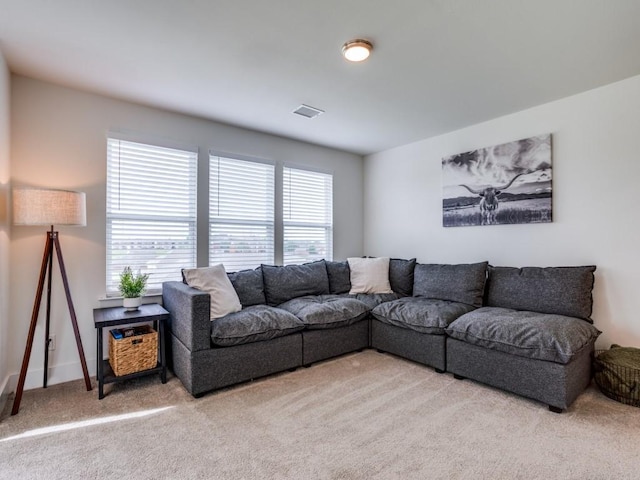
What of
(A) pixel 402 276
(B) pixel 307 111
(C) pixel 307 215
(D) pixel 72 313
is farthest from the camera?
(C) pixel 307 215

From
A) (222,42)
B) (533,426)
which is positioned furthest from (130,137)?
(533,426)

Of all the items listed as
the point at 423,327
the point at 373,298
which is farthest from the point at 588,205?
the point at 373,298

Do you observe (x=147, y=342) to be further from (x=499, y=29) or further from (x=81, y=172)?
(x=499, y=29)

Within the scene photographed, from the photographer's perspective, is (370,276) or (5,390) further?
(370,276)

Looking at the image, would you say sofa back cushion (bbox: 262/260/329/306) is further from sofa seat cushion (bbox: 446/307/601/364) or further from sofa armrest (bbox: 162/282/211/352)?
sofa seat cushion (bbox: 446/307/601/364)

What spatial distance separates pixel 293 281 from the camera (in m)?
3.72

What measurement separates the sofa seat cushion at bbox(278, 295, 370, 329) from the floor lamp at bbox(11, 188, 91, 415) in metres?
1.74

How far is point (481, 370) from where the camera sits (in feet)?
8.60

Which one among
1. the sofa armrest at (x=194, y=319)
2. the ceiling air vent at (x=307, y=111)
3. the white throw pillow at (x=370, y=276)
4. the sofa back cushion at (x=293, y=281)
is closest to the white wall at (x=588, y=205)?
the white throw pillow at (x=370, y=276)

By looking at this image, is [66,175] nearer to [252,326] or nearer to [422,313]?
[252,326]

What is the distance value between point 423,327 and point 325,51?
2.32 metres

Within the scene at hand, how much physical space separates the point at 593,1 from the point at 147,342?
3.61 meters

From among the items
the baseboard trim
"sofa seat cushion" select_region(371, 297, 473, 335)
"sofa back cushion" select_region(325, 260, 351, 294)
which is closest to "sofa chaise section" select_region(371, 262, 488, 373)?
"sofa seat cushion" select_region(371, 297, 473, 335)

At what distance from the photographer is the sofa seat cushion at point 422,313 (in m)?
2.91
